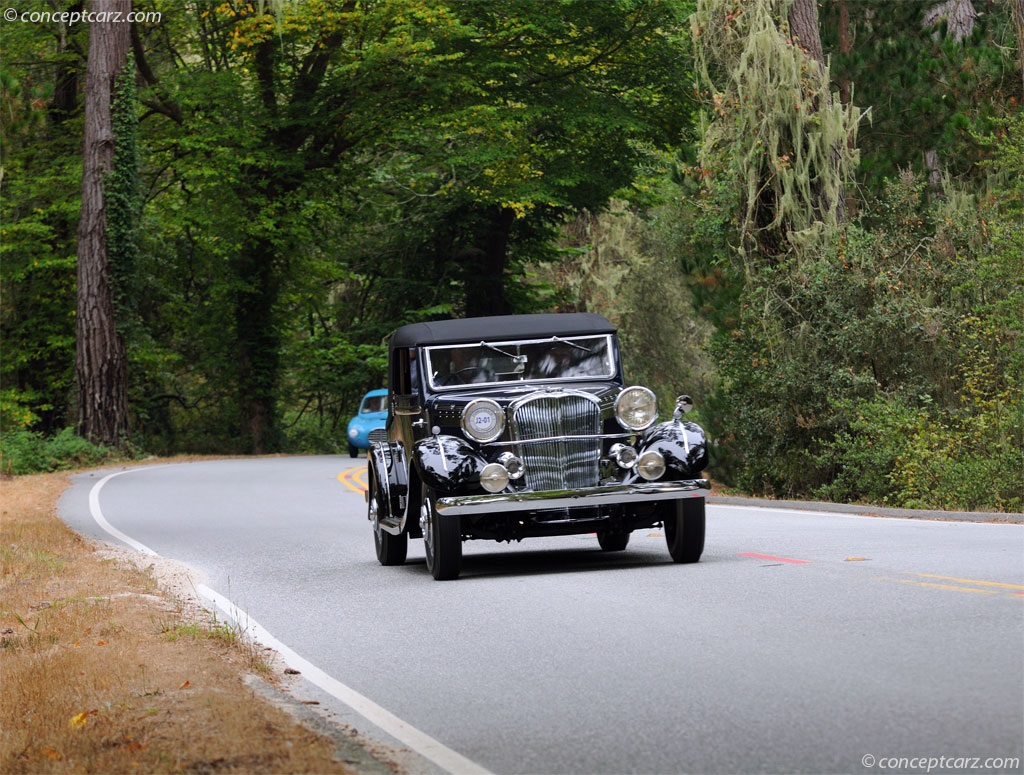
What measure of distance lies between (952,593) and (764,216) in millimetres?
15551

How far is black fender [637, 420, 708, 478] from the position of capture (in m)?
13.2

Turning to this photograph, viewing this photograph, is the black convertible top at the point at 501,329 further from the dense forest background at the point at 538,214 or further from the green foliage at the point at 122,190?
the green foliage at the point at 122,190

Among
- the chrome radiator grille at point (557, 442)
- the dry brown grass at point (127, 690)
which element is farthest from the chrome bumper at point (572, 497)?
the dry brown grass at point (127, 690)

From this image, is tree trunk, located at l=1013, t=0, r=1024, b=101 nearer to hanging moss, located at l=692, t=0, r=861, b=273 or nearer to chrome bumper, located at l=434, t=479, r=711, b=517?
hanging moss, located at l=692, t=0, r=861, b=273

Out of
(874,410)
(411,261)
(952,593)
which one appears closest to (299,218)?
(411,261)

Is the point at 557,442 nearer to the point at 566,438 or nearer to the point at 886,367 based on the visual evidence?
the point at 566,438

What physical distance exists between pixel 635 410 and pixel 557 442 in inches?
31.1

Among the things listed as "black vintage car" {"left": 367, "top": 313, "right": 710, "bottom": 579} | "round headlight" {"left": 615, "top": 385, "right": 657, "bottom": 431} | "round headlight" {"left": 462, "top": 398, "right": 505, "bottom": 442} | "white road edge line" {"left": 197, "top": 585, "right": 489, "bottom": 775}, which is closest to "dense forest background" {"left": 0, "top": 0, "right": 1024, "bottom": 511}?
"black vintage car" {"left": 367, "top": 313, "right": 710, "bottom": 579}

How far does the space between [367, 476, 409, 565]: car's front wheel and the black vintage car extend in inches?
2.5

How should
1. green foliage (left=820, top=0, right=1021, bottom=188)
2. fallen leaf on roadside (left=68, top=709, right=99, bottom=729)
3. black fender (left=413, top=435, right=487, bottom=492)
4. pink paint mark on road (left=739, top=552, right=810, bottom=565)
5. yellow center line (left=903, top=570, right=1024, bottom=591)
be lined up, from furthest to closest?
green foliage (left=820, top=0, right=1021, bottom=188), pink paint mark on road (left=739, top=552, right=810, bottom=565), black fender (left=413, top=435, right=487, bottom=492), yellow center line (left=903, top=570, right=1024, bottom=591), fallen leaf on roadside (left=68, top=709, right=99, bottom=729)

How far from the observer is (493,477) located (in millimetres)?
12734

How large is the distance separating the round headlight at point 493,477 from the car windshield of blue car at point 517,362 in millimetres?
1541

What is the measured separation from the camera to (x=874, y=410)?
2141 centimetres

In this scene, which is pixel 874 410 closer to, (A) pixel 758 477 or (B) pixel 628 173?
(A) pixel 758 477
